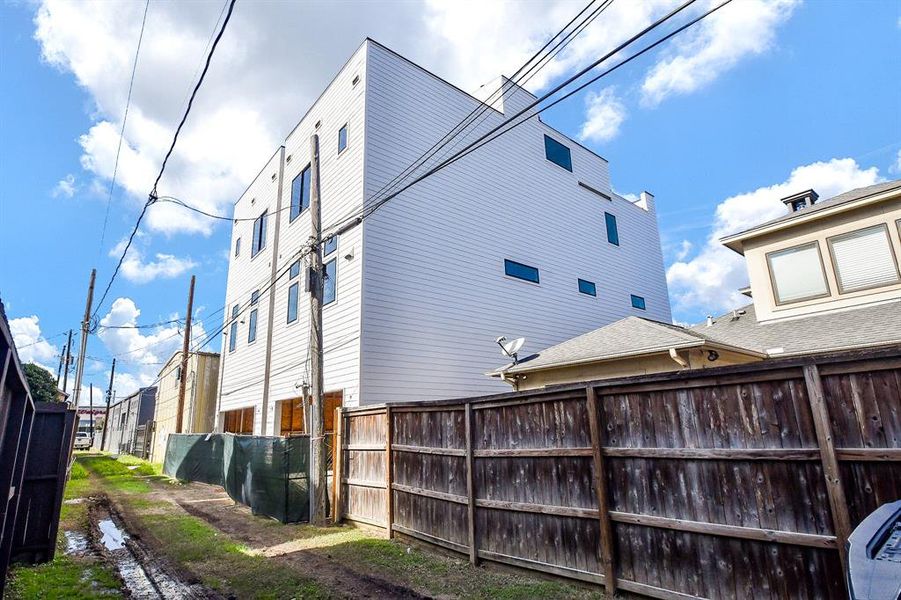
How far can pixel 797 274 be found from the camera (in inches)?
422

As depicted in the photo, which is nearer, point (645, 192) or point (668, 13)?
point (668, 13)

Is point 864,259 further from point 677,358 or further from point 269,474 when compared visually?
point 269,474

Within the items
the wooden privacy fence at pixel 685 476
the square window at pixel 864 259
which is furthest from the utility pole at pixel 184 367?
the square window at pixel 864 259

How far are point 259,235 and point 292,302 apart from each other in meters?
4.82

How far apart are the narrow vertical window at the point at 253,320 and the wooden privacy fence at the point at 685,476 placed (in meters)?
11.9

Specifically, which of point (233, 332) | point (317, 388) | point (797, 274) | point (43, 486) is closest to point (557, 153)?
point (797, 274)

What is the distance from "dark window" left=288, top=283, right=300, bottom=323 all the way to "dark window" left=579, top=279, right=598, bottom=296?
9.51 metres

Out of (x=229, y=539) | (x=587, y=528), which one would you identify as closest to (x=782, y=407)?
(x=587, y=528)

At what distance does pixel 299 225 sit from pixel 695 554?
44.0ft

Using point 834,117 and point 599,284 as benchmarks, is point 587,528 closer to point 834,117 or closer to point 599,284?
point 834,117

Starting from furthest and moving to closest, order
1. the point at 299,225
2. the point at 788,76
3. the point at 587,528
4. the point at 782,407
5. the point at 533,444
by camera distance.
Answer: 1. the point at 299,225
2. the point at 788,76
3. the point at 533,444
4. the point at 587,528
5. the point at 782,407

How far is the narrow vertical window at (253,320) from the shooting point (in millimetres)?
16297

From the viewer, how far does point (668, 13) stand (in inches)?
175

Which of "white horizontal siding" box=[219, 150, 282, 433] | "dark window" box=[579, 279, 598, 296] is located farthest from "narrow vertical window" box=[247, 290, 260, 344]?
"dark window" box=[579, 279, 598, 296]
